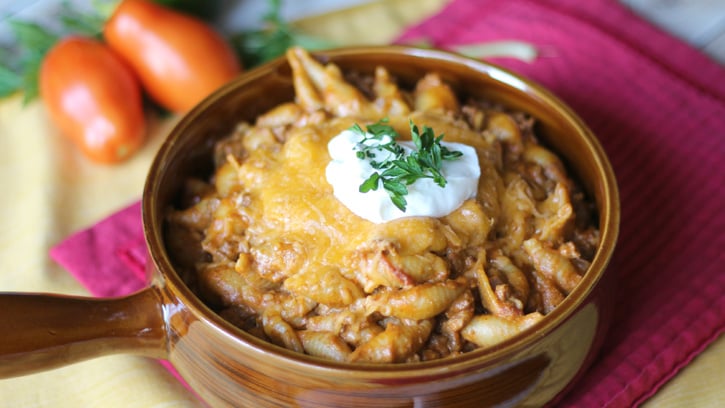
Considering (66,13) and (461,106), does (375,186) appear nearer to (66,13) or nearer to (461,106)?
(461,106)

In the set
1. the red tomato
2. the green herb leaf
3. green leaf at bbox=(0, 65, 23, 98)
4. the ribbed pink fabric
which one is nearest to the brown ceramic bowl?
the ribbed pink fabric

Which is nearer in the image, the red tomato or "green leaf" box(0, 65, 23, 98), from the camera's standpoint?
the red tomato

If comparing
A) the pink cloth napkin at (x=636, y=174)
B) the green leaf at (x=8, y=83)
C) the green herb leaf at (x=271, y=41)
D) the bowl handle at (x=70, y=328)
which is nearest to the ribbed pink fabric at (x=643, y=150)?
the pink cloth napkin at (x=636, y=174)

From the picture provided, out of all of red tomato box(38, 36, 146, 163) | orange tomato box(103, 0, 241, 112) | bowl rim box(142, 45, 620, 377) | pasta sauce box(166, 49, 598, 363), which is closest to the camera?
bowl rim box(142, 45, 620, 377)

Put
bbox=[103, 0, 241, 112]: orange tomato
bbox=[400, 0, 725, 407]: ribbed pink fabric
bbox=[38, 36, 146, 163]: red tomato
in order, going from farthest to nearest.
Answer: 1. bbox=[103, 0, 241, 112]: orange tomato
2. bbox=[38, 36, 146, 163]: red tomato
3. bbox=[400, 0, 725, 407]: ribbed pink fabric

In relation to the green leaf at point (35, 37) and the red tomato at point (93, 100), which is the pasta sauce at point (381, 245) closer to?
the red tomato at point (93, 100)

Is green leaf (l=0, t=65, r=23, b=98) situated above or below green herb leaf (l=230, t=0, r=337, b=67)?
below

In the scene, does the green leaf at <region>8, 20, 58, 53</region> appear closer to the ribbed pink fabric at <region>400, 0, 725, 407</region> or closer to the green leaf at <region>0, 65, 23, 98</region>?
the green leaf at <region>0, 65, 23, 98</region>

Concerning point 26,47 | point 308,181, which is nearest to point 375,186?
point 308,181
